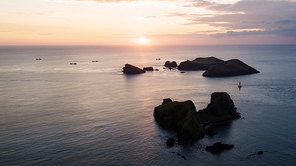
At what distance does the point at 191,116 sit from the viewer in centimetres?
4722

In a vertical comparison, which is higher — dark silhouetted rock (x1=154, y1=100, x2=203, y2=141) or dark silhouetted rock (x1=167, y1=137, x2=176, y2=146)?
dark silhouetted rock (x1=154, y1=100, x2=203, y2=141)

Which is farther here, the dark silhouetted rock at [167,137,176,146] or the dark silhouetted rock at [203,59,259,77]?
the dark silhouetted rock at [203,59,259,77]

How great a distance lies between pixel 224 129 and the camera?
49.3 m

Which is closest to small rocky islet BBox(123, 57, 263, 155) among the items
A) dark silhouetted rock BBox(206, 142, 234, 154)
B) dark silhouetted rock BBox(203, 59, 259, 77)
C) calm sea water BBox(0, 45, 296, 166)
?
dark silhouetted rock BBox(206, 142, 234, 154)

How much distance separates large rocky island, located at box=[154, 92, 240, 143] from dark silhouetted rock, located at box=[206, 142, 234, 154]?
4.45 m

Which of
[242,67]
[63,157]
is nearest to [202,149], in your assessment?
[63,157]

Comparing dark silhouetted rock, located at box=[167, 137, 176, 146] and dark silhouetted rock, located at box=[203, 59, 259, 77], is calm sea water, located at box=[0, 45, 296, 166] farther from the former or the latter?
dark silhouetted rock, located at box=[203, 59, 259, 77]

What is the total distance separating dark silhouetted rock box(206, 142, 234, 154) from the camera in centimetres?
3932

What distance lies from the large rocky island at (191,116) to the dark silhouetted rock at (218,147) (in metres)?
4.45

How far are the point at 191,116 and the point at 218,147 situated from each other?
30.5 ft

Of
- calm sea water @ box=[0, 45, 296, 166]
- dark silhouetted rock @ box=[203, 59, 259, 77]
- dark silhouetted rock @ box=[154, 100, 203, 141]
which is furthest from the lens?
dark silhouetted rock @ box=[203, 59, 259, 77]

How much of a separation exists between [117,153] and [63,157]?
30.7ft

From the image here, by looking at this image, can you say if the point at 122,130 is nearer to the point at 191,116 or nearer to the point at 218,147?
the point at 191,116

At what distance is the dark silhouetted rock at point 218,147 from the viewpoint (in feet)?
129
